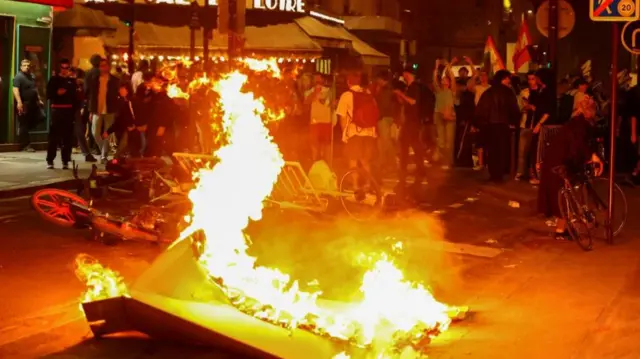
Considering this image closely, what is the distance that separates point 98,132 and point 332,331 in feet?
50.3

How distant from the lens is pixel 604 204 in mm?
13078

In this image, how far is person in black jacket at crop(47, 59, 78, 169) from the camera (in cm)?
1942

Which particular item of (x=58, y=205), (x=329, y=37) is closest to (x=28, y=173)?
(x=58, y=205)

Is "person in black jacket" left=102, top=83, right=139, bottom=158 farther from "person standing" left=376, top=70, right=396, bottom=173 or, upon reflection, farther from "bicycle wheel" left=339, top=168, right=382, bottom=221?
"person standing" left=376, top=70, right=396, bottom=173

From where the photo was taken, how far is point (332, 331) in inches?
277

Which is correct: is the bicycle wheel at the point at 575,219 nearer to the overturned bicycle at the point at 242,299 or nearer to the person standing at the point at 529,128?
the overturned bicycle at the point at 242,299

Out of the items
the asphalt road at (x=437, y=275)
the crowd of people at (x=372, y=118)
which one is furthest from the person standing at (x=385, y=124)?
the asphalt road at (x=437, y=275)

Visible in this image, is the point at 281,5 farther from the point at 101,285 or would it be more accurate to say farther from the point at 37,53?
the point at 101,285

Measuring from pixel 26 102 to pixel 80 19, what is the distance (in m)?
3.33

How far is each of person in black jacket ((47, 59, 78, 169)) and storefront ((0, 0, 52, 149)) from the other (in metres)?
3.88

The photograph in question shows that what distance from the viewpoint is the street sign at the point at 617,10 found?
11938 millimetres

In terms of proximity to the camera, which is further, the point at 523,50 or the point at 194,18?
the point at 523,50

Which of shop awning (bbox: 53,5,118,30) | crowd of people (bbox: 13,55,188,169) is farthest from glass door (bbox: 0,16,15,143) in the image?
shop awning (bbox: 53,5,118,30)

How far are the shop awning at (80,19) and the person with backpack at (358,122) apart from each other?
11.5 metres
